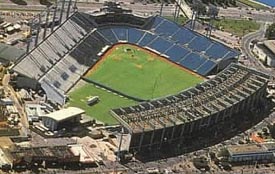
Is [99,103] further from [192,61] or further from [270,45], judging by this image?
[270,45]

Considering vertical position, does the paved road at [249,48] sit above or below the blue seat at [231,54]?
below

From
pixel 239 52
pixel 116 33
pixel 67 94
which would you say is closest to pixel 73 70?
pixel 67 94

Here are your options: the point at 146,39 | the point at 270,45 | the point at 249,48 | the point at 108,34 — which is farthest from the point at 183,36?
the point at 270,45

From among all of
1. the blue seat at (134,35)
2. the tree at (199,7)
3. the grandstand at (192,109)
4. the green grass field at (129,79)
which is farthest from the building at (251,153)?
the tree at (199,7)

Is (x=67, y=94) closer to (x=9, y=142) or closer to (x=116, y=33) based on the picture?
(x=9, y=142)

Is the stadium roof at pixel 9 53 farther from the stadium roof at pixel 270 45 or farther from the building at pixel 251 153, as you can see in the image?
the stadium roof at pixel 270 45
